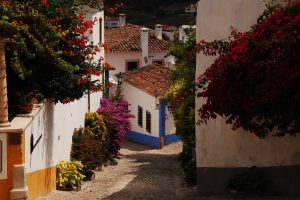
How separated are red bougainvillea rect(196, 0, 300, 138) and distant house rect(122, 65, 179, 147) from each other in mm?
23660

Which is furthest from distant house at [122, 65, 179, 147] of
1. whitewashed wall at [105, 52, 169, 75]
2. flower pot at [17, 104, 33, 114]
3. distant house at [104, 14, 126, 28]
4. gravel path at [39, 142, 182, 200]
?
flower pot at [17, 104, 33, 114]

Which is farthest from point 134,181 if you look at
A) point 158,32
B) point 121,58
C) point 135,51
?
point 158,32

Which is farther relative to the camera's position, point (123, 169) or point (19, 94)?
point (123, 169)

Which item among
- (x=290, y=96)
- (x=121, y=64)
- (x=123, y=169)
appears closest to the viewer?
(x=290, y=96)

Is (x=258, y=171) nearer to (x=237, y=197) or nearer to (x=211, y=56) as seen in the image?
(x=237, y=197)

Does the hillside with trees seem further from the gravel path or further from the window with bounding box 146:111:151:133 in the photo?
the gravel path

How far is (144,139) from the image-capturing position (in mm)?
37469

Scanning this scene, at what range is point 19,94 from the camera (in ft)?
44.3

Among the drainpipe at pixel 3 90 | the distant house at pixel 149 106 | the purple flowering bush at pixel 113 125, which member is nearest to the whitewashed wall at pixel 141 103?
the distant house at pixel 149 106

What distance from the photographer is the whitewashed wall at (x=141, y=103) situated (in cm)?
3603

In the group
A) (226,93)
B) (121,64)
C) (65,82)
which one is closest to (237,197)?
(226,93)

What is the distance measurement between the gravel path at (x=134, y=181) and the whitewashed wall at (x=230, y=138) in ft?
4.50

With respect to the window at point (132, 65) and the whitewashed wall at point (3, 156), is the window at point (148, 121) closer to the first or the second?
the window at point (132, 65)

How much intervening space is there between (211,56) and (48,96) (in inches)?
158
